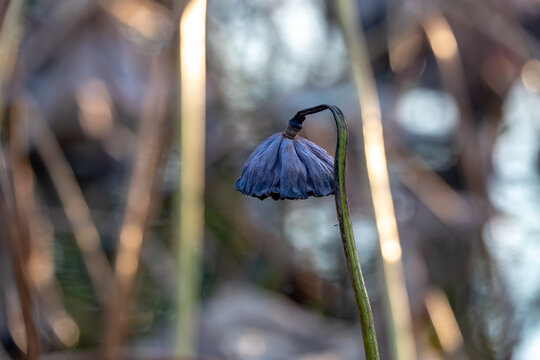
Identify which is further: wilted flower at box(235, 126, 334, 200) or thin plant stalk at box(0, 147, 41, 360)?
thin plant stalk at box(0, 147, 41, 360)

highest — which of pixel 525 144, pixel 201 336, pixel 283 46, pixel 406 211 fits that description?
pixel 283 46

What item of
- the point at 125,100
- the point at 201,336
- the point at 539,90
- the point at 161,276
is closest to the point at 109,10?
the point at 125,100

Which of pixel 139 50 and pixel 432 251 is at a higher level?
pixel 139 50

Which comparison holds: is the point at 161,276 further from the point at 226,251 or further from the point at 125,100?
the point at 125,100

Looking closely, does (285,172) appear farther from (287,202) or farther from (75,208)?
Result: (287,202)

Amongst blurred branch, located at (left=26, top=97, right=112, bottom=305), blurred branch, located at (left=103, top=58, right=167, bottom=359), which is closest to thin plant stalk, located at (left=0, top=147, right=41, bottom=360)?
blurred branch, located at (left=103, top=58, right=167, bottom=359)

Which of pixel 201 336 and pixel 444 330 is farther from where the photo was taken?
pixel 201 336

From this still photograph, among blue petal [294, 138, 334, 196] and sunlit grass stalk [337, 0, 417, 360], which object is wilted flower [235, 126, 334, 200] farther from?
sunlit grass stalk [337, 0, 417, 360]

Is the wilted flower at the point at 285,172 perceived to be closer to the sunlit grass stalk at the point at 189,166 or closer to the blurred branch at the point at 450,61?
the sunlit grass stalk at the point at 189,166
